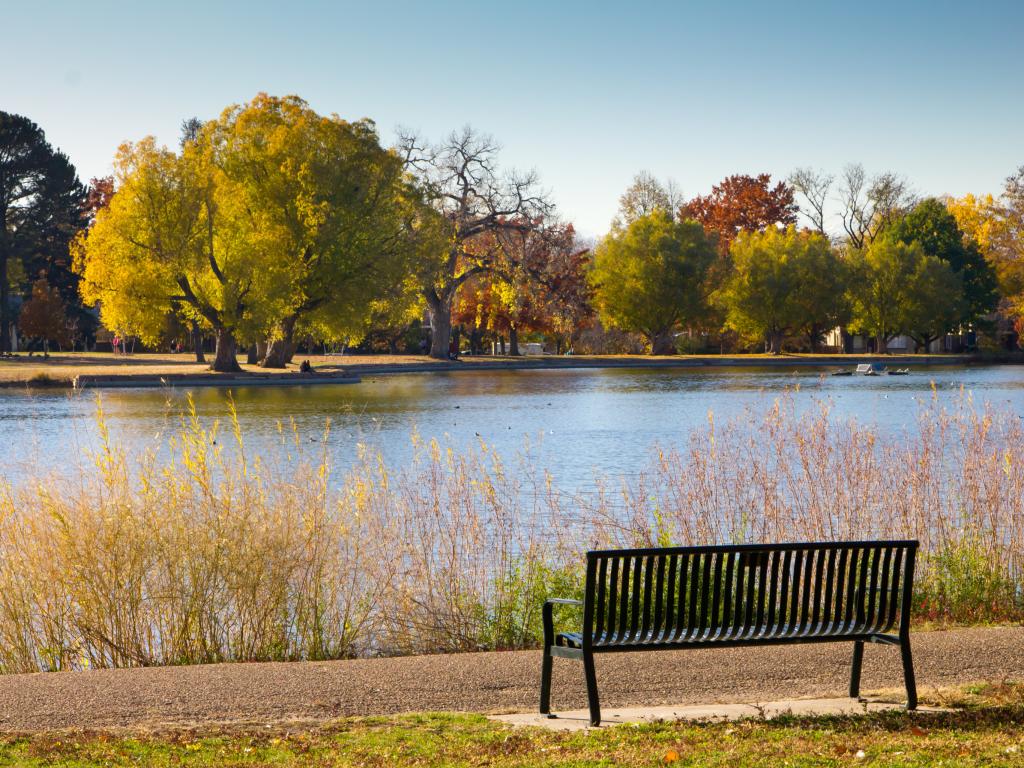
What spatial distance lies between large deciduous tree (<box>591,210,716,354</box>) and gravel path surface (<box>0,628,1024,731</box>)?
273 feet

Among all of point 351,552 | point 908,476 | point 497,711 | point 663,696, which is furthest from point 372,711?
point 908,476

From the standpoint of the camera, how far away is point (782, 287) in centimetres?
9231

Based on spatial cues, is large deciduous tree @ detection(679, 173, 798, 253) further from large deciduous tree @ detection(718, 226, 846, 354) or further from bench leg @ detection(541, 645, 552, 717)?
bench leg @ detection(541, 645, 552, 717)

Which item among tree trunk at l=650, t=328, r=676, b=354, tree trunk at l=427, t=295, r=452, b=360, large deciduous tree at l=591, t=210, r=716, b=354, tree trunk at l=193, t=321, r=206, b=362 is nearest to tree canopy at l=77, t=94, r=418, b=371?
tree trunk at l=193, t=321, r=206, b=362

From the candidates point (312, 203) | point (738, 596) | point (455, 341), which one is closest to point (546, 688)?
point (738, 596)

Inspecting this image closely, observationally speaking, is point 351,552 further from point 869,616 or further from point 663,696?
point 869,616

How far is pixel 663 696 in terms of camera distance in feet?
25.6

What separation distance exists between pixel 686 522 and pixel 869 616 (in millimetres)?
5340

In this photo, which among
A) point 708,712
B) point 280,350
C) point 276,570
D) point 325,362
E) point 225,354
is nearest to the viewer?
point 708,712

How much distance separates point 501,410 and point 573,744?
3807cm

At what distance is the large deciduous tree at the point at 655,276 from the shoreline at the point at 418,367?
4.76 metres

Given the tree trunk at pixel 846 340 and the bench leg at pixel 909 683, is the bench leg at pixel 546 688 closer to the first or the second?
the bench leg at pixel 909 683

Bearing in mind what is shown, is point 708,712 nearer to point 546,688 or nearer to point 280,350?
point 546,688

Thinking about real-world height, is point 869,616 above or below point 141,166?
below
